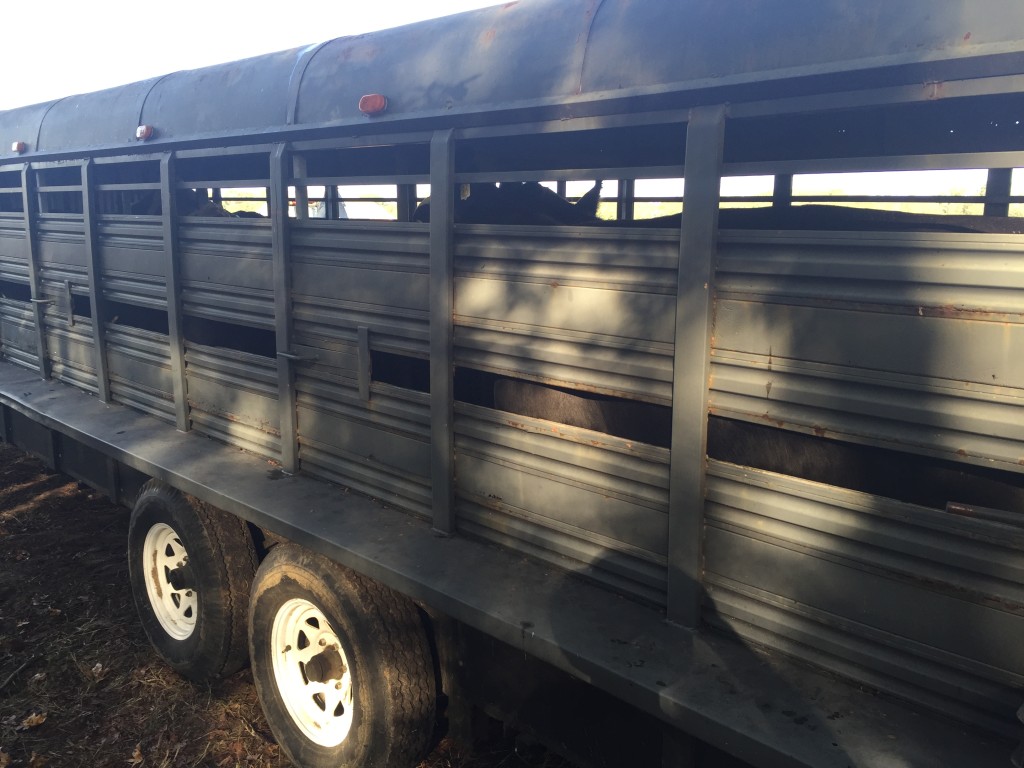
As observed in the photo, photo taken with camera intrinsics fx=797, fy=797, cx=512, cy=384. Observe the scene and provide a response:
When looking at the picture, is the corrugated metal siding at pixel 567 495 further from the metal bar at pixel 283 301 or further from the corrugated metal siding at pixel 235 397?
the corrugated metal siding at pixel 235 397

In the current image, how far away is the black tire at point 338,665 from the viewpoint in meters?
2.72

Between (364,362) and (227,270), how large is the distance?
1.04 meters

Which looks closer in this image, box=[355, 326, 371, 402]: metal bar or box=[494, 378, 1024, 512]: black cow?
box=[494, 378, 1024, 512]: black cow

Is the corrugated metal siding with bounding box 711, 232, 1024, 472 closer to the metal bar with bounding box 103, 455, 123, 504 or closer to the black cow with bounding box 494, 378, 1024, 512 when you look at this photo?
the black cow with bounding box 494, 378, 1024, 512

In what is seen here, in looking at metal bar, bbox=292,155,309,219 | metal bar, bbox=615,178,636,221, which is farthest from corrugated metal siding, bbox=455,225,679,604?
metal bar, bbox=615,178,636,221

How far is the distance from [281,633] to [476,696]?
36.7 inches

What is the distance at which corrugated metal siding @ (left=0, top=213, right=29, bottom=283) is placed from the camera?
5.36 m

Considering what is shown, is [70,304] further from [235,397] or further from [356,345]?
[356,345]

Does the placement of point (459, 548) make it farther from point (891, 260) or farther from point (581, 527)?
point (891, 260)

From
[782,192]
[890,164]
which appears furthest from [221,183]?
[890,164]

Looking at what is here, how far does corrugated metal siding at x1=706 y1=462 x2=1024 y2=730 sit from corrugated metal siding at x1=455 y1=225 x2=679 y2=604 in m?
0.23

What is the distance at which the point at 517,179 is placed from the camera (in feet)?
7.98

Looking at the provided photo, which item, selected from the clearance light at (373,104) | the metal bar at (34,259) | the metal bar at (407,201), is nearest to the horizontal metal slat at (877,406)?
the clearance light at (373,104)

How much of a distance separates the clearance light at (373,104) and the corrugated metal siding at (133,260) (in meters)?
1.75
